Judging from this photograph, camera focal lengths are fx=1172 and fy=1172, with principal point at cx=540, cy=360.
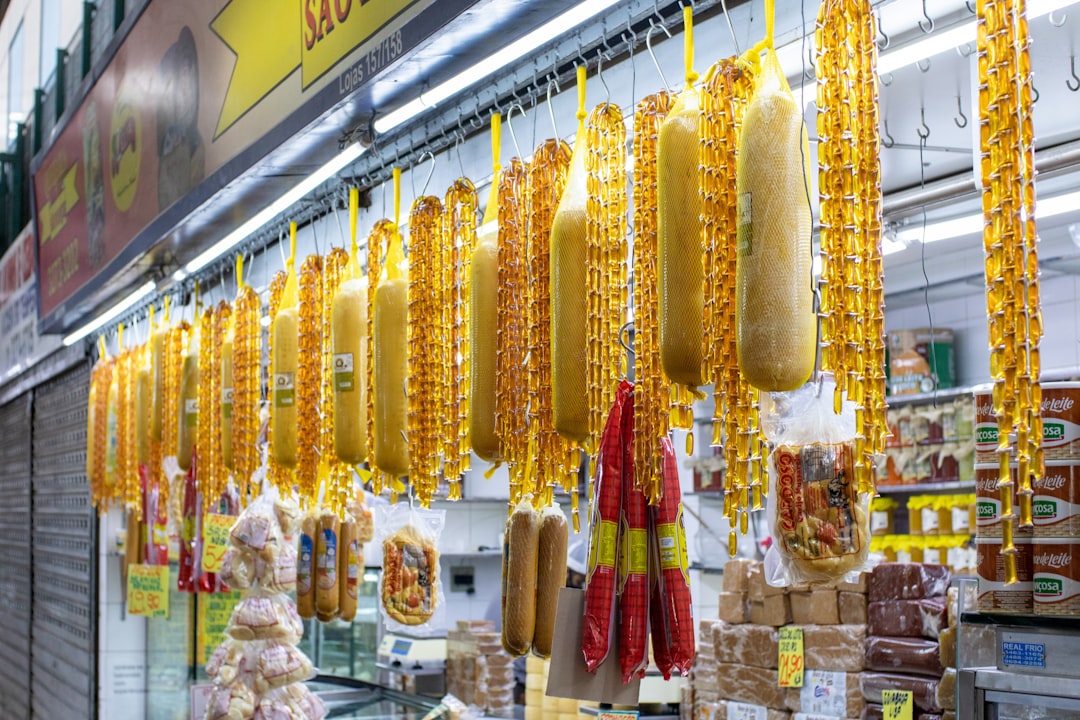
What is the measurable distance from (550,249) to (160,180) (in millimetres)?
2526

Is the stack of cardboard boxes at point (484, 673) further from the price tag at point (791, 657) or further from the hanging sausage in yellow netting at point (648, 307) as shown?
the hanging sausage in yellow netting at point (648, 307)

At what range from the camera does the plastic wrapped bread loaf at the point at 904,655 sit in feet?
13.5

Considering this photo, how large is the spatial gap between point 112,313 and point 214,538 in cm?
155

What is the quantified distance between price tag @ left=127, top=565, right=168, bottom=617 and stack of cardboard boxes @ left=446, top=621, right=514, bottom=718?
1.53 m

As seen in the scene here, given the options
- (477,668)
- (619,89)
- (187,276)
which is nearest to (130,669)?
(477,668)

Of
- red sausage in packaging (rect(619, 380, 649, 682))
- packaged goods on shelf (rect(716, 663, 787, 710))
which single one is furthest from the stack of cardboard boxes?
red sausage in packaging (rect(619, 380, 649, 682))

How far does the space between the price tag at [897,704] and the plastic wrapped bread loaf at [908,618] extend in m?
0.26

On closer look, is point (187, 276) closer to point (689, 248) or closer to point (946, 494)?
point (689, 248)

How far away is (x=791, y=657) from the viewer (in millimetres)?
4543

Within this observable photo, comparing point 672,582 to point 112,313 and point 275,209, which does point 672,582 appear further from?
point 112,313

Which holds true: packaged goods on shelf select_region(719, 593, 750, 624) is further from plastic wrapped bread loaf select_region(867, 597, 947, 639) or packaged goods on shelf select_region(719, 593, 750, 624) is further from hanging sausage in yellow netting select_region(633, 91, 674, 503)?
hanging sausage in yellow netting select_region(633, 91, 674, 503)

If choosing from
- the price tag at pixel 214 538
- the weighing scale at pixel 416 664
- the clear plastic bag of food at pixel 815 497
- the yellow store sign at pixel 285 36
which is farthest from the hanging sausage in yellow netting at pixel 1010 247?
the weighing scale at pixel 416 664

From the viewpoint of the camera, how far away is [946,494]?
6977 millimetres

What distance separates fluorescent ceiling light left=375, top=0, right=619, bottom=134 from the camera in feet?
6.71
